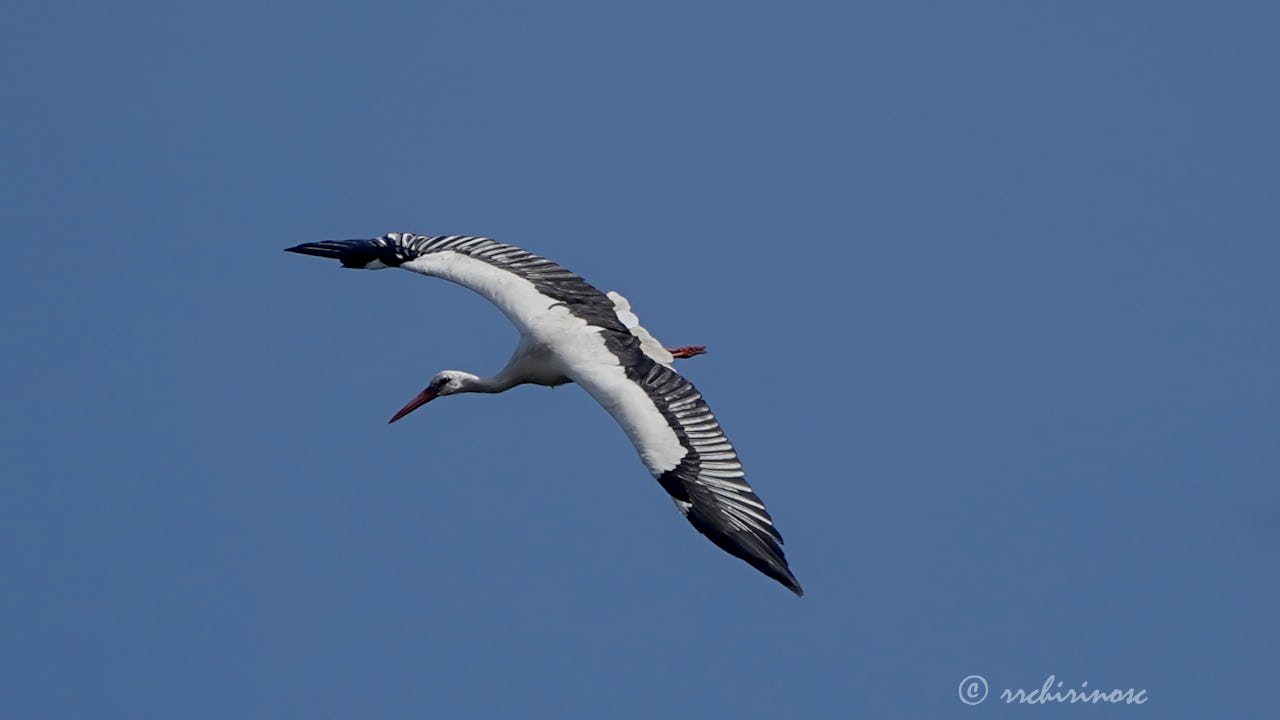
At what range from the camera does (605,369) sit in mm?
18703

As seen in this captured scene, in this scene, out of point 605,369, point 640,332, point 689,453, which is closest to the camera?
point 689,453

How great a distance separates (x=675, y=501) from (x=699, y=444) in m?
0.83

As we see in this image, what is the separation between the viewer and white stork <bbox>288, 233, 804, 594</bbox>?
55.4 ft

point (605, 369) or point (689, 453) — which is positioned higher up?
point (605, 369)

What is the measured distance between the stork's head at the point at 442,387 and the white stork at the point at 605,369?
0.04 feet

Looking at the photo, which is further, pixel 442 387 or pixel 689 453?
pixel 442 387

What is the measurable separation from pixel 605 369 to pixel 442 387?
124 inches

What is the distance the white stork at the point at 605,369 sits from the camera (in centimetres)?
1688

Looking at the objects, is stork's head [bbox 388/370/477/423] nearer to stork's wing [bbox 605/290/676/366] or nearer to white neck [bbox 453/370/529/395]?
white neck [bbox 453/370/529/395]

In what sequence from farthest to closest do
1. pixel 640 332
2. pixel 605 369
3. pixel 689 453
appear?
pixel 640 332, pixel 605 369, pixel 689 453

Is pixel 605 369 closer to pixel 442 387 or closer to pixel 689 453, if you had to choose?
pixel 689 453

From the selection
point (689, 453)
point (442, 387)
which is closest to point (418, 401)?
point (442, 387)

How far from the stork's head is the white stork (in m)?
0.01

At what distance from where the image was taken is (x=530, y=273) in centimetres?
2086
